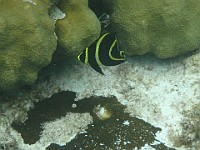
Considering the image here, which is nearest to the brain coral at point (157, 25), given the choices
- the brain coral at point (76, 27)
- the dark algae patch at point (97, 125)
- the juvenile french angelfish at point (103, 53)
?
the juvenile french angelfish at point (103, 53)

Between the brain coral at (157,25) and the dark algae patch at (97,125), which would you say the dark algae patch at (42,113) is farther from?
the brain coral at (157,25)

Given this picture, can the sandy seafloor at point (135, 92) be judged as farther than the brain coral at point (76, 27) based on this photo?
Yes

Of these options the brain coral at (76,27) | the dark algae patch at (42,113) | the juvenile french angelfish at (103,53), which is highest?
the brain coral at (76,27)

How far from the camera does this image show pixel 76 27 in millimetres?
3324

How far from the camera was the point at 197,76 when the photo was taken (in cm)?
407

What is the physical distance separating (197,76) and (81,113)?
5.19 feet

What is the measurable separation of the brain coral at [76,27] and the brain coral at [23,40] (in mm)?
188

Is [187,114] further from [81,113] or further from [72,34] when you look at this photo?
[72,34]

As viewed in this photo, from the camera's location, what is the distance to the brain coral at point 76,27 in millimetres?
3318

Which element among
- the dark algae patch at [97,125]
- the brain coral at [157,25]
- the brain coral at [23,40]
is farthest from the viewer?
the brain coral at [157,25]

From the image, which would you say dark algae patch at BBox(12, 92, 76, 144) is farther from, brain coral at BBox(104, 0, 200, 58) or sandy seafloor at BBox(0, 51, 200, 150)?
brain coral at BBox(104, 0, 200, 58)

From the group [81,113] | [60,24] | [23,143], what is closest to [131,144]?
[81,113]

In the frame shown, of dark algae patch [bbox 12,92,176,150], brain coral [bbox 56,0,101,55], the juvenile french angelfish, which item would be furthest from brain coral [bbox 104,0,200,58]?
dark algae patch [bbox 12,92,176,150]

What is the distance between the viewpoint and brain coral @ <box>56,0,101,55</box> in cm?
332
